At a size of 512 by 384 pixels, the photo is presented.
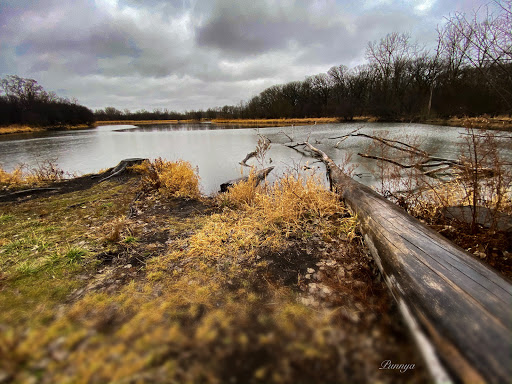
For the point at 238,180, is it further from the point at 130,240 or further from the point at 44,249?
the point at 44,249

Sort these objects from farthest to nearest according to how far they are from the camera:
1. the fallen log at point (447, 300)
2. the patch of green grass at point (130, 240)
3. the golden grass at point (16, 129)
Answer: the golden grass at point (16, 129)
the patch of green grass at point (130, 240)
the fallen log at point (447, 300)

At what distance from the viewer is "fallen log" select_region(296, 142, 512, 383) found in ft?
3.16

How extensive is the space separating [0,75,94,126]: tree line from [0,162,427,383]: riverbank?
5256 cm

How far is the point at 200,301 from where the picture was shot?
181cm

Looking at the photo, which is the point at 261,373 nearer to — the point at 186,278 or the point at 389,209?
the point at 186,278

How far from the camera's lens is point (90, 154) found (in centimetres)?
1276

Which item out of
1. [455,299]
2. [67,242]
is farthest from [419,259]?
[67,242]

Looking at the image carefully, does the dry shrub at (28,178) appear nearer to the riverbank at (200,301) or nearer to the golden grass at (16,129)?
the riverbank at (200,301)

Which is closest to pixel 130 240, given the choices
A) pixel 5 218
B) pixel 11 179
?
pixel 5 218

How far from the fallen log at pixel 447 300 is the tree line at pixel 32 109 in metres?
56.4

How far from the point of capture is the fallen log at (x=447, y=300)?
963 millimetres

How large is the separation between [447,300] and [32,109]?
63.5m

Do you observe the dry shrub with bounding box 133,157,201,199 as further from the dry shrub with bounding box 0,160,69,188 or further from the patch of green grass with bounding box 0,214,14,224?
the dry shrub with bounding box 0,160,69,188

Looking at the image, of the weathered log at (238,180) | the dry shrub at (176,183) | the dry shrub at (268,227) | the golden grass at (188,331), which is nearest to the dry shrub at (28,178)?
the dry shrub at (176,183)
